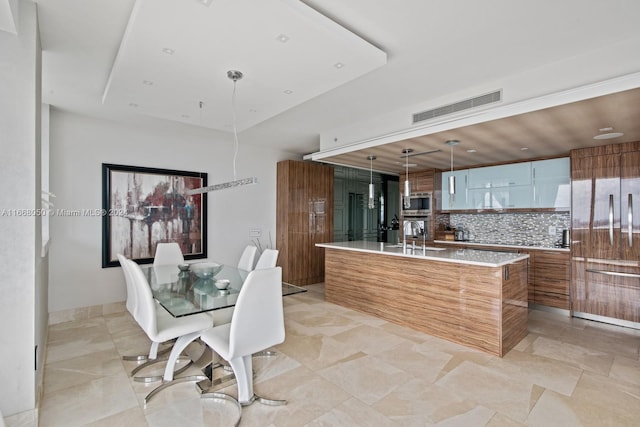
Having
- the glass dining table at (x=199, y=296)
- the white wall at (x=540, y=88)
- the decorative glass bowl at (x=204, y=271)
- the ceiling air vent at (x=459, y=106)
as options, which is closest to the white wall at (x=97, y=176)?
the glass dining table at (x=199, y=296)

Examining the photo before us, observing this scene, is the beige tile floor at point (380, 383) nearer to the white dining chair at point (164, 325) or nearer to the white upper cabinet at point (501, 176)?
the white dining chair at point (164, 325)

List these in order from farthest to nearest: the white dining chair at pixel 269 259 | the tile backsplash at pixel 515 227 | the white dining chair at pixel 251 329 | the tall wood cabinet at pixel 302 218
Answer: the tall wood cabinet at pixel 302 218, the tile backsplash at pixel 515 227, the white dining chair at pixel 269 259, the white dining chair at pixel 251 329

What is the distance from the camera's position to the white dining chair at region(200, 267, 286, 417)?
2.12 meters

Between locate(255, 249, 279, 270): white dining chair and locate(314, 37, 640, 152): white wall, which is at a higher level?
locate(314, 37, 640, 152): white wall

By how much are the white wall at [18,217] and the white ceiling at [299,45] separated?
0.42m

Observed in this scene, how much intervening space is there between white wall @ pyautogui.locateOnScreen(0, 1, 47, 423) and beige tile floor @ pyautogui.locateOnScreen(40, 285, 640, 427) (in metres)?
0.45

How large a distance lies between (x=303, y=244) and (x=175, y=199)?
8.11ft

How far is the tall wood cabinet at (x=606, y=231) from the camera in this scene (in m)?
3.95

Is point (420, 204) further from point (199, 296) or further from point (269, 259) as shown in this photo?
point (199, 296)

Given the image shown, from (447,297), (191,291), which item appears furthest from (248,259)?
(447,297)

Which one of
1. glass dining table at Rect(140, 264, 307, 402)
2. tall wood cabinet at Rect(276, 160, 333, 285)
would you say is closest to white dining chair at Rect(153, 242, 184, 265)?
glass dining table at Rect(140, 264, 307, 402)

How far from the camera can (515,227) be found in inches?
215

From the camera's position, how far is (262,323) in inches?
88.2

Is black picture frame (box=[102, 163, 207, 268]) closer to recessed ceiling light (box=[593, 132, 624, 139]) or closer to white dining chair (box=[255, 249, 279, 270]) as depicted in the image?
white dining chair (box=[255, 249, 279, 270])
